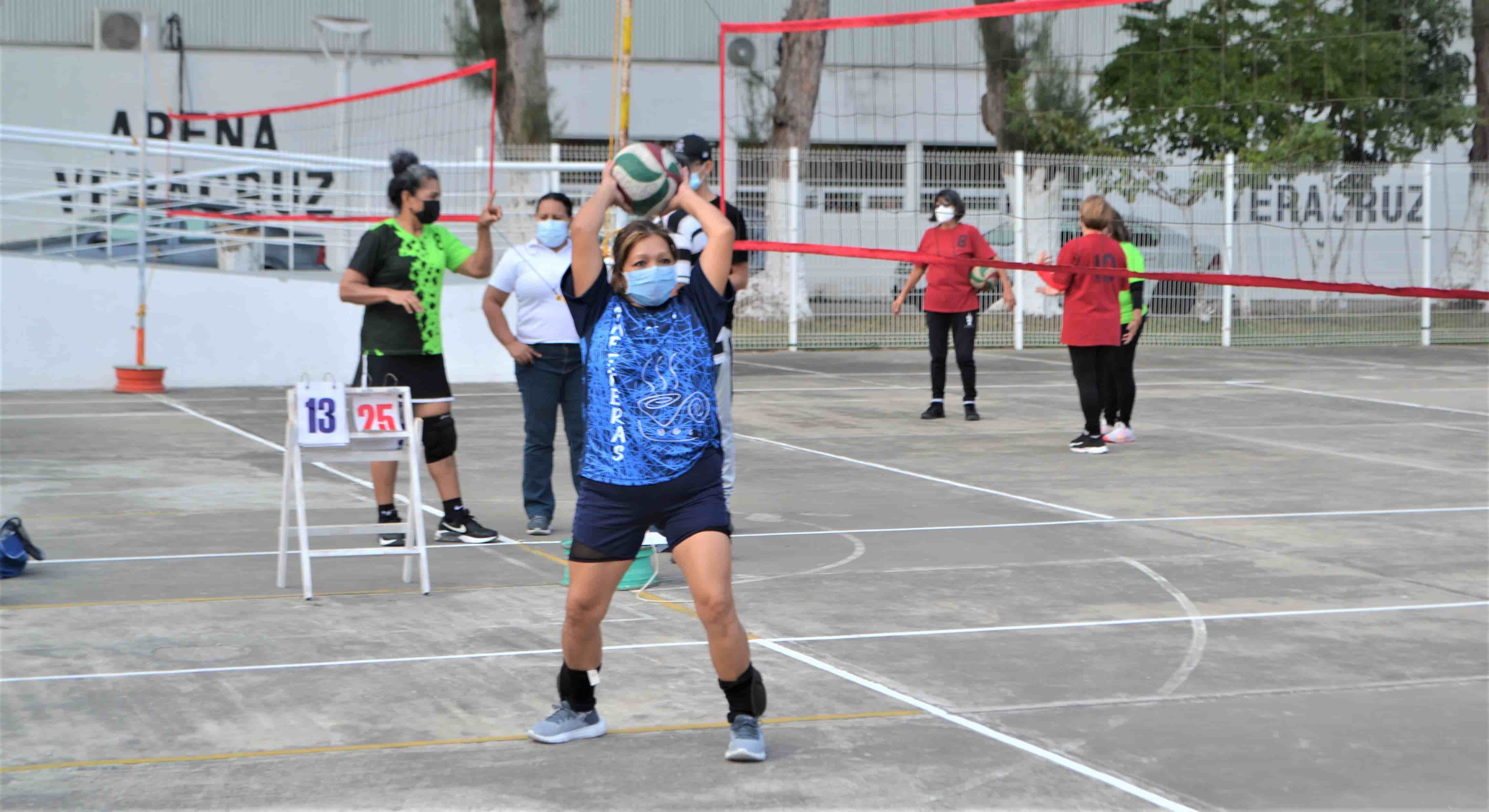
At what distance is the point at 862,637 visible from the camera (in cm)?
653

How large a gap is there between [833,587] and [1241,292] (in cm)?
1912

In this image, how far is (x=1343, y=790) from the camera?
4.70m

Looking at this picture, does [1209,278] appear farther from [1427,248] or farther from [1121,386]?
[1427,248]

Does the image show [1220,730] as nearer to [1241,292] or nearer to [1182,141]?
[1241,292]

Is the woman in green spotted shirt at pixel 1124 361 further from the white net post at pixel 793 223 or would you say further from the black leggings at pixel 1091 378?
the white net post at pixel 793 223

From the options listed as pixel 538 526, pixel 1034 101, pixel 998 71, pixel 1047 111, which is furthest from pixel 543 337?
pixel 998 71

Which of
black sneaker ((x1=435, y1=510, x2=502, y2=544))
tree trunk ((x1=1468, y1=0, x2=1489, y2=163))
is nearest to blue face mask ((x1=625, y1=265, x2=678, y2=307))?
black sneaker ((x1=435, y1=510, x2=502, y2=544))

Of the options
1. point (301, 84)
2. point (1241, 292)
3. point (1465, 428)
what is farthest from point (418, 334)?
point (301, 84)

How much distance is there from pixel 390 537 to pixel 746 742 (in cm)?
418

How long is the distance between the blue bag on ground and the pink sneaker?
26.5ft

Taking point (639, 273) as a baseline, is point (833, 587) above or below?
below

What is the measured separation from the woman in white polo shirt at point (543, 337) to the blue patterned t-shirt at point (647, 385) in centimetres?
343

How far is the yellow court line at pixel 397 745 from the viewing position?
4832 millimetres

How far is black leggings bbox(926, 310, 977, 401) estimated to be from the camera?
46.6ft
